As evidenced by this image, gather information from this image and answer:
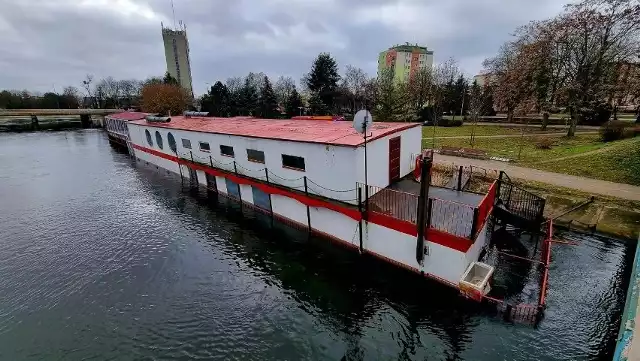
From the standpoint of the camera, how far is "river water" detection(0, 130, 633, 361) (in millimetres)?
9516

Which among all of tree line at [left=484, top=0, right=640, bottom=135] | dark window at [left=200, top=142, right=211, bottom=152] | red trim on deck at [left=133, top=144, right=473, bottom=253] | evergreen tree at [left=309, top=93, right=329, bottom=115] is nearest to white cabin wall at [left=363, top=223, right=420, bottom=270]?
red trim on deck at [left=133, top=144, right=473, bottom=253]

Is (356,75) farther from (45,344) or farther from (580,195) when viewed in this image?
(45,344)

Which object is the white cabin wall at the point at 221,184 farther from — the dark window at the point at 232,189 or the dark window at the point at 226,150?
the dark window at the point at 226,150

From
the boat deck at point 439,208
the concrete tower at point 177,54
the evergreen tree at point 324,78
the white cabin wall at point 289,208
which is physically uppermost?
the concrete tower at point 177,54

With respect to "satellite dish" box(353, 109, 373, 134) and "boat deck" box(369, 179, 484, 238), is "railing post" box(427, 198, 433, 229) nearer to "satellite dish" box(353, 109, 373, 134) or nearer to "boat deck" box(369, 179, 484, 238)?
"boat deck" box(369, 179, 484, 238)

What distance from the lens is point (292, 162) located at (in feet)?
50.6

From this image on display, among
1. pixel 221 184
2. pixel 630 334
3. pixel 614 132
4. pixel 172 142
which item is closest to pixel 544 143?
pixel 614 132

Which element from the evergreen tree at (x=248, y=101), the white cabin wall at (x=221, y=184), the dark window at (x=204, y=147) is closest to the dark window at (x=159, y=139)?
the dark window at (x=204, y=147)

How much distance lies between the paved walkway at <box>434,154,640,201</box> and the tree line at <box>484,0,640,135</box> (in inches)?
577

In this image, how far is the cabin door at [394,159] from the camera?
14750mm

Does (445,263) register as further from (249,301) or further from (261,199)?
(261,199)

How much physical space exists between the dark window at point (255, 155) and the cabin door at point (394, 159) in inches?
273

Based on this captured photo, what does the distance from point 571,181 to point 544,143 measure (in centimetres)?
1047

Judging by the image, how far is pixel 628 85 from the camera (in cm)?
2723
